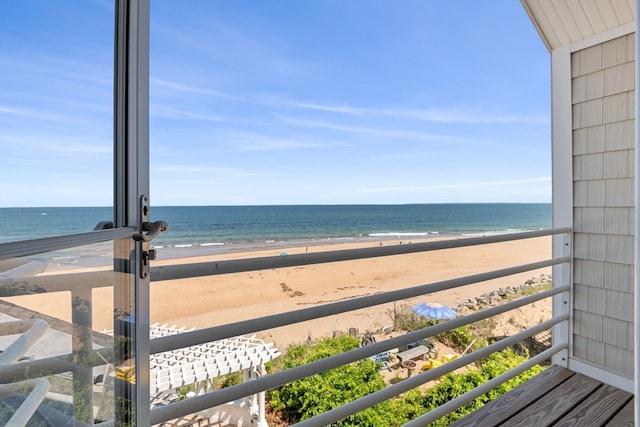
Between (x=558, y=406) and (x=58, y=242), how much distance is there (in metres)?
2.05

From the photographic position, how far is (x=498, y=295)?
909 cm

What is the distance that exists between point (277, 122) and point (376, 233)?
706 cm

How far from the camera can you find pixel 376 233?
17641 millimetres

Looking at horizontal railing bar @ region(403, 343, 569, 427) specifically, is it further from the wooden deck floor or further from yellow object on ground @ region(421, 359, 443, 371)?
yellow object on ground @ region(421, 359, 443, 371)

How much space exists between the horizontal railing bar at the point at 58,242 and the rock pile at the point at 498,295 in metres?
8.35

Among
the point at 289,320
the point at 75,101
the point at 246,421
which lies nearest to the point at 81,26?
the point at 75,101

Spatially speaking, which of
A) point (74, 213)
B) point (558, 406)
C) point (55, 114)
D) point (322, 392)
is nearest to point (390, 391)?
point (558, 406)

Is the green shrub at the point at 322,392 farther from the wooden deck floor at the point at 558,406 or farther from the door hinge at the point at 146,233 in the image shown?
the door hinge at the point at 146,233

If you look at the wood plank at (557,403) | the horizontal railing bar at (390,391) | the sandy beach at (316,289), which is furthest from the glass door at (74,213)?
the sandy beach at (316,289)

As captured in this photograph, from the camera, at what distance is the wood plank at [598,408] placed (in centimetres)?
158

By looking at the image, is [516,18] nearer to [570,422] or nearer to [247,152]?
[247,152]

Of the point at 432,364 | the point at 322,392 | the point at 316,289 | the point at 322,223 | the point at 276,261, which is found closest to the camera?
the point at 276,261

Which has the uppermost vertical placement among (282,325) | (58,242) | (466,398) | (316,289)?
(58,242)

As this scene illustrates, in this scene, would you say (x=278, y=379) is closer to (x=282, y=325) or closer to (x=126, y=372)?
(x=282, y=325)
